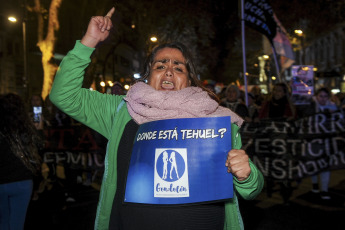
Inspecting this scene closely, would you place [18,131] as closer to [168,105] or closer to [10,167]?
[10,167]

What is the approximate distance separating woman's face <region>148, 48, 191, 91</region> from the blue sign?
51cm

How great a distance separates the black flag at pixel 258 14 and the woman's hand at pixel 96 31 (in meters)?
8.11

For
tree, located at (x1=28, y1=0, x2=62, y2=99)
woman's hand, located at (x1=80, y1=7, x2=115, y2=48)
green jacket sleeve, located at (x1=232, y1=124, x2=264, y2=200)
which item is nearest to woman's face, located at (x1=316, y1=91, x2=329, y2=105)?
green jacket sleeve, located at (x1=232, y1=124, x2=264, y2=200)

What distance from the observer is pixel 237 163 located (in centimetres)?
180

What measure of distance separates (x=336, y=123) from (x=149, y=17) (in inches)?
728

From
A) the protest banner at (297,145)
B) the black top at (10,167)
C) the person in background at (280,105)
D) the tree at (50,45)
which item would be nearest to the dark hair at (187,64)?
the black top at (10,167)

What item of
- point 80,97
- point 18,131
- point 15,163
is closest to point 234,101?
point 18,131

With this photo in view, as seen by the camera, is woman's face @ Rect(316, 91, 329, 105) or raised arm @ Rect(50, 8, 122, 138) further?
woman's face @ Rect(316, 91, 329, 105)

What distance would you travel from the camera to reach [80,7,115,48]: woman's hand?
2.10 meters

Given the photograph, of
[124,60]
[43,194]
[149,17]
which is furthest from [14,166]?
[124,60]

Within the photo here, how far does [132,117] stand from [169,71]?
390 millimetres

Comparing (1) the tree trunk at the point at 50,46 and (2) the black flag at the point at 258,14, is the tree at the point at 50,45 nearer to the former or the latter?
(1) the tree trunk at the point at 50,46

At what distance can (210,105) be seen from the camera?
2141 millimetres

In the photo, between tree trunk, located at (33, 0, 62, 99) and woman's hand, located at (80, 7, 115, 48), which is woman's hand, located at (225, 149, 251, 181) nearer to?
woman's hand, located at (80, 7, 115, 48)
